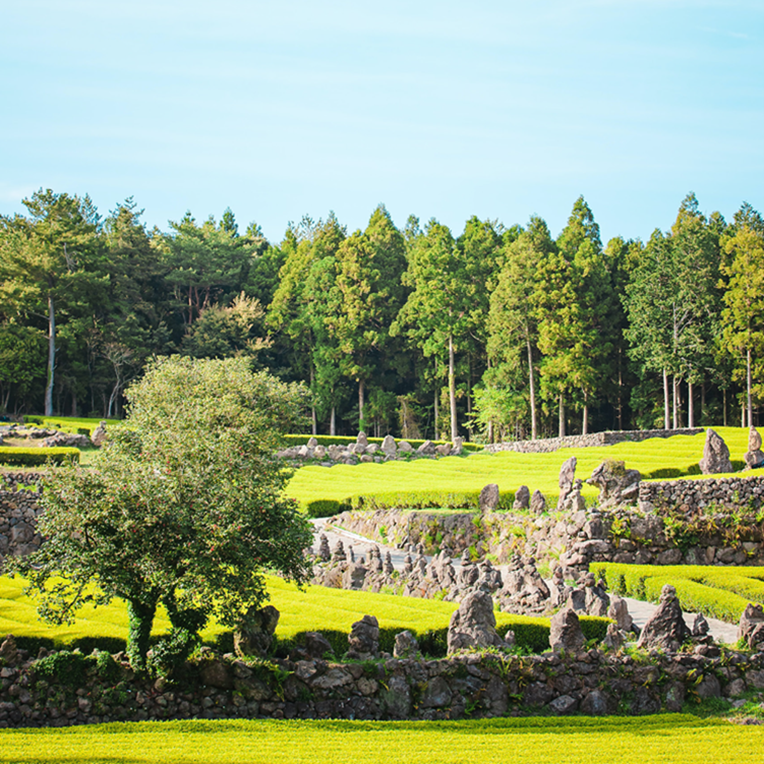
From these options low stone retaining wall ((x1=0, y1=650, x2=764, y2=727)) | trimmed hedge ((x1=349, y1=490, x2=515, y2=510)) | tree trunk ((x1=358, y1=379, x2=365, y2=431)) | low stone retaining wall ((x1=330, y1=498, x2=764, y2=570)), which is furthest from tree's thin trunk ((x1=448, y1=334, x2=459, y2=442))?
low stone retaining wall ((x1=0, y1=650, x2=764, y2=727))

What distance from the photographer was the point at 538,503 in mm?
21438

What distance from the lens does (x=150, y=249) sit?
57.3 meters

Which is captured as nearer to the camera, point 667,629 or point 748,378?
point 667,629

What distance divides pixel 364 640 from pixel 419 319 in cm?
4255

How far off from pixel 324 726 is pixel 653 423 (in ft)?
144

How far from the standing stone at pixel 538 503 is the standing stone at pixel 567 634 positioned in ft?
33.1

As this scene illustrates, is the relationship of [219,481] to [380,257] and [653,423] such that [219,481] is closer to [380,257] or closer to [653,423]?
[653,423]

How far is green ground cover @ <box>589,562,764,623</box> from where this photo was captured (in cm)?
1415

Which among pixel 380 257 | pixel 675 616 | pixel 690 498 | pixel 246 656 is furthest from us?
pixel 380 257

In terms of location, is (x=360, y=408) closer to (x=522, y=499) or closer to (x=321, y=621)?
(x=522, y=499)

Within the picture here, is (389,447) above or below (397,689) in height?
above

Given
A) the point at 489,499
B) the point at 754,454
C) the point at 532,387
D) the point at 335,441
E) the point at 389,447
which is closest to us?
the point at 489,499

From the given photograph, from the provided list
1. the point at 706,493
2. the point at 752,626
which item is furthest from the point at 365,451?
the point at 752,626

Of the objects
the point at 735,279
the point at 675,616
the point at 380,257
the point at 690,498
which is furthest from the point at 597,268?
the point at 675,616
